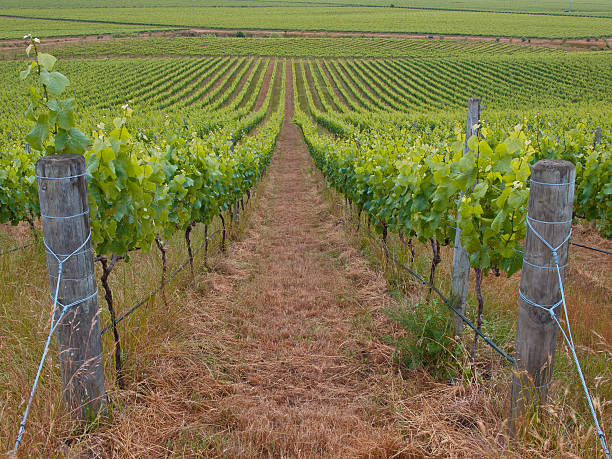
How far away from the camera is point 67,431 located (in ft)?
8.68

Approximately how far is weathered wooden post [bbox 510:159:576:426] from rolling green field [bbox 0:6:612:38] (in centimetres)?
8310

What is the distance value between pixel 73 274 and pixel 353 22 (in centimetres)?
10365

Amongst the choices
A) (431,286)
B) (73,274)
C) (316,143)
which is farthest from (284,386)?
(316,143)

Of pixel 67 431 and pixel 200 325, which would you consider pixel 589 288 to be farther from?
pixel 67 431

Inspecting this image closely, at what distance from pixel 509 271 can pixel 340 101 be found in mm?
43623

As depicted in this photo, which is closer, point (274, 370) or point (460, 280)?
point (460, 280)

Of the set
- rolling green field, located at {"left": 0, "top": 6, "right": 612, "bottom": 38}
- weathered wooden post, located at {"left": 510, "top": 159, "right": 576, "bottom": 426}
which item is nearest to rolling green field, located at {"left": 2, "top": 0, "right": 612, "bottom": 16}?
rolling green field, located at {"left": 0, "top": 6, "right": 612, "bottom": 38}

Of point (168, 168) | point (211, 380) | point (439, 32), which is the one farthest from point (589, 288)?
point (439, 32)

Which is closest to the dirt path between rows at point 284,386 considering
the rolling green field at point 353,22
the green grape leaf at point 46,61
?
the green grape leaf at point 46,61

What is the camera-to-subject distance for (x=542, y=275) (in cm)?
233

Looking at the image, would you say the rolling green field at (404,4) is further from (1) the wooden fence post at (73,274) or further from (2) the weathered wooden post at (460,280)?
(1) the wooden fence post at (73,274)

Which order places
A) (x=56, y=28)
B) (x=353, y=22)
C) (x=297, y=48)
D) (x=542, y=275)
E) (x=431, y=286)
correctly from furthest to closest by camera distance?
(x=353, y=22)
(x=56, y=28)
(x=297, y=48)
(x=431, y=286)
(x=542, y=275)

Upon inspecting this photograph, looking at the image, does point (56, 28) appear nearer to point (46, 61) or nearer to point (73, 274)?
point (46, 61)

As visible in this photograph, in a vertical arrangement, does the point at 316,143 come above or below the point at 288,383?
above
